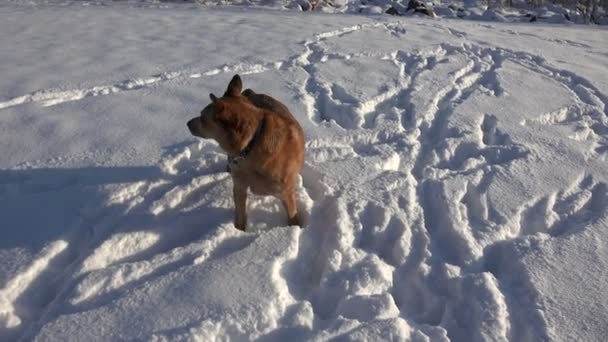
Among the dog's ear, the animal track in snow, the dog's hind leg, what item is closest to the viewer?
the dog's ear

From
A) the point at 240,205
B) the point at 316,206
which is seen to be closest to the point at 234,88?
the point at 240,205

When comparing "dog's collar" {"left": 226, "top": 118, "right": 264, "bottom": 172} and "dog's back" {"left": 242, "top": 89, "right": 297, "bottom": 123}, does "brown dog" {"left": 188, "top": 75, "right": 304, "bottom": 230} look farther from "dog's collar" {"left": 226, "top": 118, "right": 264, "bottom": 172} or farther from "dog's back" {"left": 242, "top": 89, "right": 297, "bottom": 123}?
"dog's back" {"left": 242, "top": 89, "right": 297, "bottom": 123}

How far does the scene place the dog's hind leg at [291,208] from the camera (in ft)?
10.4

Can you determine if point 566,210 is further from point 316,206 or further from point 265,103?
point 265,103

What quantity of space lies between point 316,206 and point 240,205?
63 cm

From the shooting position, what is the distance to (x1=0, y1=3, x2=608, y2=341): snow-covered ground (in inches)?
102

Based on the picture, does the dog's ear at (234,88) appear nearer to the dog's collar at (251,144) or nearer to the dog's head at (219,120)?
the dog's head at (219,120)

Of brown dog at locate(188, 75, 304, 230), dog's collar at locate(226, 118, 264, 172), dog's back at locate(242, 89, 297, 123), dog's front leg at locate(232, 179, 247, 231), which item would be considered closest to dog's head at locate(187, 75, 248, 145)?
brown dog at locate(188, 75, 304, 230)

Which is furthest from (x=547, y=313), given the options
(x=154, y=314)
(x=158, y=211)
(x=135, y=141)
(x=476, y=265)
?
(x=135, y=141)

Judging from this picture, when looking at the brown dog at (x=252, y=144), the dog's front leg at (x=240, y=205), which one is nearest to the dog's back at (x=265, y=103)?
the brown dog at (x=252, y=144)

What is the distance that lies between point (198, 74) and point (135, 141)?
179 cm

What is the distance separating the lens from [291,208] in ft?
10.6

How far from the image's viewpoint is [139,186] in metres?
3.46

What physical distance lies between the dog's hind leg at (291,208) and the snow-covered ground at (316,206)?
9 cm
